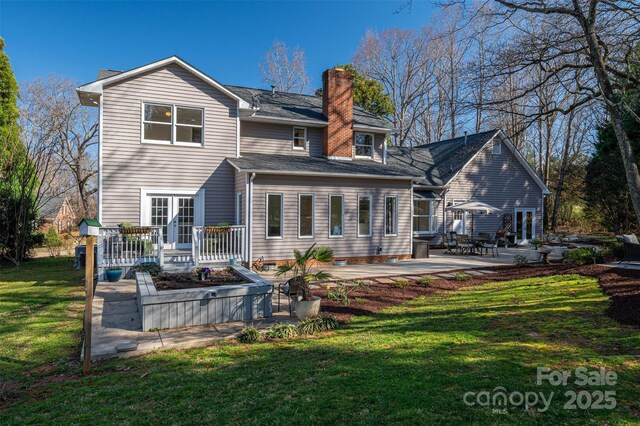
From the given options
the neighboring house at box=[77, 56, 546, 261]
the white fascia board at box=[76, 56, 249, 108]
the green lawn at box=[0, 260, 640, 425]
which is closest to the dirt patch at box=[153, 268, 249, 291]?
the green lawn at box=[0, 260, 640, 425]

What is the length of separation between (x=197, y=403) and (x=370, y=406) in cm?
177

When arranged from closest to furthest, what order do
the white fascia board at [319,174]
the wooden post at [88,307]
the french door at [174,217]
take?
the wooden post at [88,307]
the white fascia board at [319,174]
the french door at [174,217]

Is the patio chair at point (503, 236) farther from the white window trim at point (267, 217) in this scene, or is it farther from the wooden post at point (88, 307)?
the wooden post at point (88, 307)

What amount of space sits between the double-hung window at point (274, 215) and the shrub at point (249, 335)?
23.7 feet

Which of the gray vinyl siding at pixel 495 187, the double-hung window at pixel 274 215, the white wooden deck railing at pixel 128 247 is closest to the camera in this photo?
the white wooden deck railing at pixel 128 247

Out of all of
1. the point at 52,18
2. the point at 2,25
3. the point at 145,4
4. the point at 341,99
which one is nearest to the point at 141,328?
the point at 341,99

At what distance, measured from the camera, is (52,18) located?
16.8 metres

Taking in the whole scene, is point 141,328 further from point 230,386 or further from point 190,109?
point 190,109

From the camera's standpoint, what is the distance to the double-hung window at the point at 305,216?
13906 millimetres

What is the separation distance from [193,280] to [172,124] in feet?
23.6

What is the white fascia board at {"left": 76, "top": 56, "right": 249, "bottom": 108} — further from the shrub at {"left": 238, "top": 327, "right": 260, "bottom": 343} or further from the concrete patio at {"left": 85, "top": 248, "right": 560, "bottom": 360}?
the shrub at {"left": 238, "top": 327, "right": 260, "bottom": 343}

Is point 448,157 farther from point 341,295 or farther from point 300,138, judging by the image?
point 341,295

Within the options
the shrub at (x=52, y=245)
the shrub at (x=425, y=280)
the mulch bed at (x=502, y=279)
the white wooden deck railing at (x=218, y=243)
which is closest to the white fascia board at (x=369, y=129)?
the white wooden deck railing at (x=218, y=243)

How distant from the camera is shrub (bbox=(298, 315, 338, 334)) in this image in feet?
21.2
